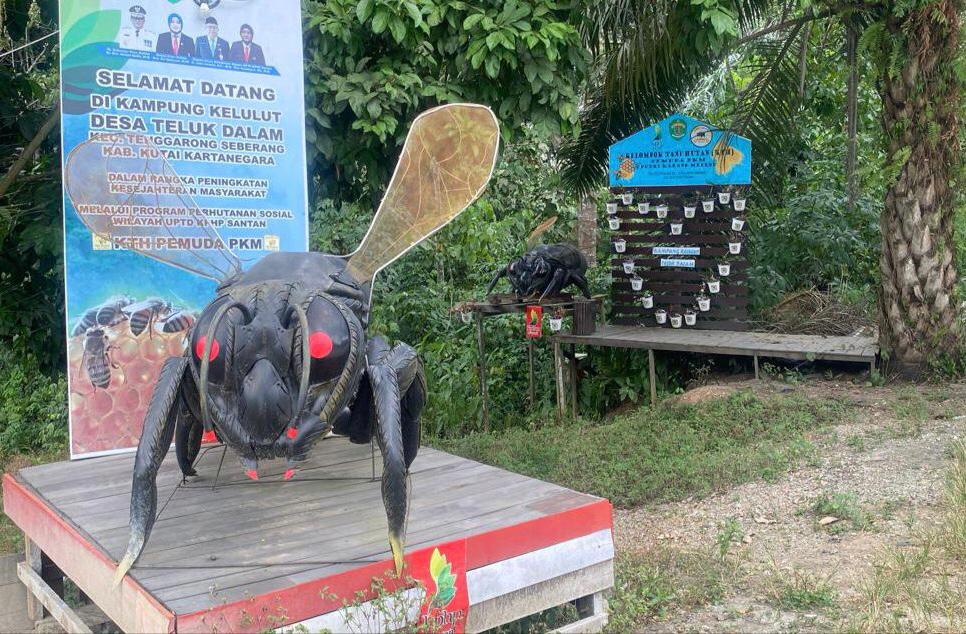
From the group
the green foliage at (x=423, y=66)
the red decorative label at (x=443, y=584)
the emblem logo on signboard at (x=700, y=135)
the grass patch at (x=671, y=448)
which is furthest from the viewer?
the emblem logo on signboard at (x=700, y=135)

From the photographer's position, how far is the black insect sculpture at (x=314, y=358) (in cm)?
273

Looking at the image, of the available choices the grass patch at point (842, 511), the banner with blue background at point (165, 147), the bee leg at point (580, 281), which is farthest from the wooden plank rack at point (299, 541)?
the bee leg at point (580, 281)

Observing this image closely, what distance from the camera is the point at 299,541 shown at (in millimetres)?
3424

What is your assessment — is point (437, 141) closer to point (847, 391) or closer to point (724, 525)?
point (724, 525)

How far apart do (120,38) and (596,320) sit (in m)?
6.14

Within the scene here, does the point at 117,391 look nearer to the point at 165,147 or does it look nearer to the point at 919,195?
the point at 165,147

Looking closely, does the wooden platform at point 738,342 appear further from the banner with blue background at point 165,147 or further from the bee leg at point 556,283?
the banner with blue background at point 165,147

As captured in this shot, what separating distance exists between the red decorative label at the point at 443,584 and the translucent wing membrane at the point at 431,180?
119 centimetres

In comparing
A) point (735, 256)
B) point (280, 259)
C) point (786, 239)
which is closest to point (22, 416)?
point (280, 259)

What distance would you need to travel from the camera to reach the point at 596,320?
9.73m

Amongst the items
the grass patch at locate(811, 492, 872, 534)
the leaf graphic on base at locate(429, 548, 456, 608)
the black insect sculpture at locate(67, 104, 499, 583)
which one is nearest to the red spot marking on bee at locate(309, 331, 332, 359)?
the black insect sculpture at locate(67, 104, 499, 583)

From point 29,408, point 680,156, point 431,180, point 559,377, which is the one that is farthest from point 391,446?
point 29,408

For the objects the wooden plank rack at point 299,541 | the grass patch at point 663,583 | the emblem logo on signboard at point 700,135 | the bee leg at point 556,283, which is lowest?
the grass patch at point 663,583

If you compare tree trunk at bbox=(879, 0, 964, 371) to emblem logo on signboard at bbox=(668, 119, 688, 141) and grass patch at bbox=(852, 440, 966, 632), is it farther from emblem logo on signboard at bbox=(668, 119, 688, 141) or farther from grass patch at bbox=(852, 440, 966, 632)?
grass patch at bbox=(852, 440, 966, 632)
